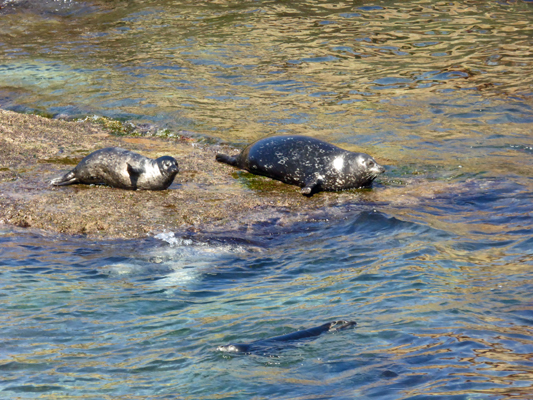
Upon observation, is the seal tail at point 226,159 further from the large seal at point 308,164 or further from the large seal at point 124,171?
the large seal at point 124,171

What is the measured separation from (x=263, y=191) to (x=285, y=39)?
27.4ft

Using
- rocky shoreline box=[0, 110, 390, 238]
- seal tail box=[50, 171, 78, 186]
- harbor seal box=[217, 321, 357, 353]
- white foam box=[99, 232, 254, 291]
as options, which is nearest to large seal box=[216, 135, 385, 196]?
rocky shoreline box=[0, 110, 390, 238]

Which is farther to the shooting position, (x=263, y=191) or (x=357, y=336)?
(x=263, y=191)

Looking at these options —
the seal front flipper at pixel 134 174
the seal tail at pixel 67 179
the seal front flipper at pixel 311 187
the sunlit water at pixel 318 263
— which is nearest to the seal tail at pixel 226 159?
the sunlit water at pixel 318 263

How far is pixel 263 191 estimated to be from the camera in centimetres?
759

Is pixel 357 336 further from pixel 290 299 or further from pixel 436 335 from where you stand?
pixel 290 299

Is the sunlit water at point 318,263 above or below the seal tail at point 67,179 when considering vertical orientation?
below

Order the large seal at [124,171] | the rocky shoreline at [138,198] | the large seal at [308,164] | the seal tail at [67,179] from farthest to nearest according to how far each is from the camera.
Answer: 1. the large seal at [308,164]
2. the seal tail at [67,179]
3. the large seal at [124,171]
4. the rocky shoreline at [138,198]

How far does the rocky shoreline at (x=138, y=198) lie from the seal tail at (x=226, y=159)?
0.09 m

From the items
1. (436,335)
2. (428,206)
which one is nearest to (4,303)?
(436,335)

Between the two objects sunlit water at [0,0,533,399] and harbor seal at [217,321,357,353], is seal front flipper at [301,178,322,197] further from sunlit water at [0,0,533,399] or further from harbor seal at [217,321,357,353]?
harbor seal at [217,321,357,353]

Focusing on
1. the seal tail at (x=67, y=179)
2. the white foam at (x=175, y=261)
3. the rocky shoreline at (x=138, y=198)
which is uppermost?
the seal tail at (x=67, y=179)

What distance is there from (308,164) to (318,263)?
222cm

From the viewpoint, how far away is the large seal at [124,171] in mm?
7359
